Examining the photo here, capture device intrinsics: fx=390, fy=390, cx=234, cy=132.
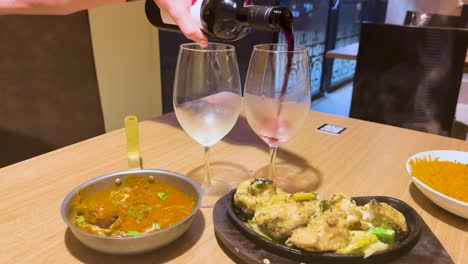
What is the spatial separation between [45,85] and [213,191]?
100cm

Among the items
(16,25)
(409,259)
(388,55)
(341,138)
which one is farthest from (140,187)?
(388,55)

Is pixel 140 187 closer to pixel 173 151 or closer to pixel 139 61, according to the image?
pixel 173 151

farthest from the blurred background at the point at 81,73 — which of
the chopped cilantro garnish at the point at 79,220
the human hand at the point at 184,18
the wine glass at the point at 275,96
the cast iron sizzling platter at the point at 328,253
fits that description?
the cast iron sizzling platter at the point at 328,253

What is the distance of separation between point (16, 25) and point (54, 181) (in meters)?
0.83

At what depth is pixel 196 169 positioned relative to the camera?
758 millimetres

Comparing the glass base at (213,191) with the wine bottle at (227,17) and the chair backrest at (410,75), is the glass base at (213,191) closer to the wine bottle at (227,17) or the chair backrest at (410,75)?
the wine bottle at (227,17)

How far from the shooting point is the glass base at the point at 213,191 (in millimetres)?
637

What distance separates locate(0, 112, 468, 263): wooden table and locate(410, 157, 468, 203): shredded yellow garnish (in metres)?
0.04

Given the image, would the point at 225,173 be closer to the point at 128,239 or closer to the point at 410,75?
the point at 128,239

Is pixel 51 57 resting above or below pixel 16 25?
below

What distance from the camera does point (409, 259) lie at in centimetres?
46

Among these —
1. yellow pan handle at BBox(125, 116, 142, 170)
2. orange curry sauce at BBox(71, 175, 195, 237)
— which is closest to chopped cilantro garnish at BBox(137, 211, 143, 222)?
orange curry sauce at BBox(71, 175, 195, 237)

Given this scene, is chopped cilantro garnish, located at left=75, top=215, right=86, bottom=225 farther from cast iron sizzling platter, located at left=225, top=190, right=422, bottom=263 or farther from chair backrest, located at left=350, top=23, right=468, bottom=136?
chair backrest, located at left=350, top=23, right=468, bottom=136

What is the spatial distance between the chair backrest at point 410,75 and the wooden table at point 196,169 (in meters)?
0.89
